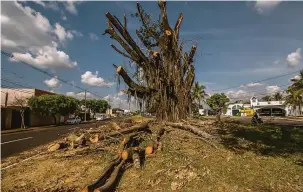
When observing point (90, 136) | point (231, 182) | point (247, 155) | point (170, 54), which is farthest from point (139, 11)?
point (231, 182)

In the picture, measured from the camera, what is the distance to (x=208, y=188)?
5.25m

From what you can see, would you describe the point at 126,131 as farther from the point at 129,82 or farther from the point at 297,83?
the point at 297,83

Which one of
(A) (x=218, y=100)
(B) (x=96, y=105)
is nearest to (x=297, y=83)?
(A) (x=218, y=100)

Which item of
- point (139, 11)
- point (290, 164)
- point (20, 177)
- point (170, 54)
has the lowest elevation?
point (20, 177)

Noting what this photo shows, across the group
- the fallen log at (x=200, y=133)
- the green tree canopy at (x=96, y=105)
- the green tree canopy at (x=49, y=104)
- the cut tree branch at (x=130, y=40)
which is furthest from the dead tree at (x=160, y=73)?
the green tree canopy at (x=96, y=105)

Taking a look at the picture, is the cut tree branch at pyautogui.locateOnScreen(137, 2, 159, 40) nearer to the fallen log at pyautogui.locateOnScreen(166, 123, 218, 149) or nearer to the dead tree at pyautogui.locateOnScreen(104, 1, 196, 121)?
the dead tree at pyautogui.locateOnScreen(104, 1, 196, 121)

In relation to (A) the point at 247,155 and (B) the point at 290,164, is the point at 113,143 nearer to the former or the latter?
(A) the point at 247,155

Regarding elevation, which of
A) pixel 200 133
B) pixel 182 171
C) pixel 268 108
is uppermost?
pixel 268 108

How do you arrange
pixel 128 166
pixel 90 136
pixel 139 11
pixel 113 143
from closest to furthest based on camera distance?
pixel 128 166
pixel 113 143
pixel 90 136
pixel 139 11

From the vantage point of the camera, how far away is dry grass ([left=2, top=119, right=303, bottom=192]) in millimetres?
5375

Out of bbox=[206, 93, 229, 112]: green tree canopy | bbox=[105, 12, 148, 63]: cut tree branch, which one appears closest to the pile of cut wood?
bbox=[105, 12, 148, 63]: cut tree branch

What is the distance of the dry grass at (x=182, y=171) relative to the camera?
5.38 m

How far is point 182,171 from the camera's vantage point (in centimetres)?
600

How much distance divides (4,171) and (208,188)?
5886mm
